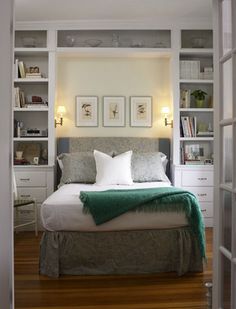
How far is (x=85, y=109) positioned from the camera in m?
5.26

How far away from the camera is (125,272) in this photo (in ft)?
10.3

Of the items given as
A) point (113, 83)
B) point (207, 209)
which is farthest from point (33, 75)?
point (207, 209)

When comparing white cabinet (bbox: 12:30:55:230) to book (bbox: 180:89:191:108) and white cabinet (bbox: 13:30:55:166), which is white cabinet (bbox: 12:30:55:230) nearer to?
white cabinet (bbox: 13:30:55:166)

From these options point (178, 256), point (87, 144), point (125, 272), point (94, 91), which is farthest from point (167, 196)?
point (94, 91)

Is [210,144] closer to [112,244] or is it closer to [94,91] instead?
[94,91]

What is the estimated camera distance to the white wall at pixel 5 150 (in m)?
1.80

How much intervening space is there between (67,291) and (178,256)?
41.4 inches

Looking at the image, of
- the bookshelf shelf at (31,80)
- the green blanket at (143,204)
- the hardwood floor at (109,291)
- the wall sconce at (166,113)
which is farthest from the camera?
the wall sconce at (166,113)

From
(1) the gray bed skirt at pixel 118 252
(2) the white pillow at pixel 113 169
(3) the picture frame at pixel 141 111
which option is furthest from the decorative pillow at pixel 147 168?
(1) the gray bed skirt at pixel 118 252

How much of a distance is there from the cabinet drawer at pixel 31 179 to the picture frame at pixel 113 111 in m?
1.27

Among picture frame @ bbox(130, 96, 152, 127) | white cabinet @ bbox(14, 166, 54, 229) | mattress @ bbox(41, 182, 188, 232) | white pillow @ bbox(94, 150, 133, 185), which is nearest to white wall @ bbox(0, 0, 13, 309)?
mattress @ bbox(41, 182, 188, 232)

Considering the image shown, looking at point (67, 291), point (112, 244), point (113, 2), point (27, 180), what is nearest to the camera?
point (67, 291)

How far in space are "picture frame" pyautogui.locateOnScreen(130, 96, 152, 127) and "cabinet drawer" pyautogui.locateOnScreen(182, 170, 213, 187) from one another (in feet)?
3.27

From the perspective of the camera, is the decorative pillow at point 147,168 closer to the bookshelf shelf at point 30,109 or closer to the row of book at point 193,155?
the row of book at point 193,155
